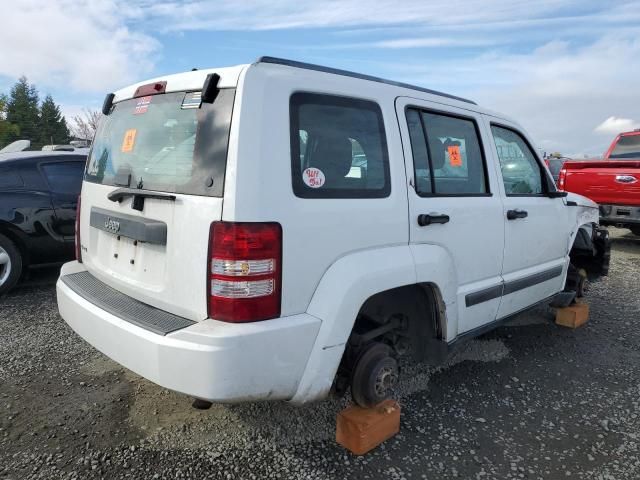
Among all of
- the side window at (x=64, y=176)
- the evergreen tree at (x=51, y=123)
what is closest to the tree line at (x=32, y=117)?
the evergreen tree at (x=51, y=123)

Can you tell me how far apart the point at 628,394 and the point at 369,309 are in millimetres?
2075

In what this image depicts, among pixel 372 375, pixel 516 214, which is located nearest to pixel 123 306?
pixel 372 375

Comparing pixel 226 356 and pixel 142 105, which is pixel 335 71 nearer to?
pixel 142 105

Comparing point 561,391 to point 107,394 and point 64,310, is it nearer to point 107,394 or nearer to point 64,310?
point 107,394

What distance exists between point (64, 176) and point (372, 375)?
14.5 ft

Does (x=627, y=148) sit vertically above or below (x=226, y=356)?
above

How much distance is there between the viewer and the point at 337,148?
231 cm

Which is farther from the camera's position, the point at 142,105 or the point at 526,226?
the point at 526,226

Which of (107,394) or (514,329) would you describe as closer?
(107,394)

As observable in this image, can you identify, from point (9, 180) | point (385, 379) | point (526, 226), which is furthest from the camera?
point (9, 180)

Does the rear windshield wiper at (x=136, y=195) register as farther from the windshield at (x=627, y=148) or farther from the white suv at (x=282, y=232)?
the windshield at (x=627, y=148)

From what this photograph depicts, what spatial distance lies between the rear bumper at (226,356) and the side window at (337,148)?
2.09ft

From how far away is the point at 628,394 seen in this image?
10.7 ft

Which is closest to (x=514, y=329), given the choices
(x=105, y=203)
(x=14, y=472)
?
(x=105, y=203)
